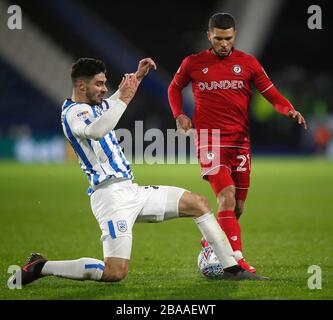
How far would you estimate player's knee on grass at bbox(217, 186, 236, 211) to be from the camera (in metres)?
6.81

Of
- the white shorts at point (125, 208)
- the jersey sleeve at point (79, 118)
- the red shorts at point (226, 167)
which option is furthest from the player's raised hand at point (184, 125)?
the jersey sleeve at point (79, 118)

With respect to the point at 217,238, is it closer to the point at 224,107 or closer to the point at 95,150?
the point at 95,150

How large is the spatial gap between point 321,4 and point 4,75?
1443cm

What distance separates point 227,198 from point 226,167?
1.11 ft

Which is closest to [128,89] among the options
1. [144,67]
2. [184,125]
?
[144,67]

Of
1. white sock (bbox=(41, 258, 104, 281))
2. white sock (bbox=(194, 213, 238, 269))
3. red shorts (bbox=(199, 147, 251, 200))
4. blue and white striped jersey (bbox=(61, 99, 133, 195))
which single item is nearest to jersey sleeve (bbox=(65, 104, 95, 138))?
blue and white striped jersey (bbox=(61, 99, 133, 195))

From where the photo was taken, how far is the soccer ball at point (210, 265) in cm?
649

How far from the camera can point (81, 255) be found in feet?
26.1

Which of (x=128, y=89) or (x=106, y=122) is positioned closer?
(x=106, y=122)

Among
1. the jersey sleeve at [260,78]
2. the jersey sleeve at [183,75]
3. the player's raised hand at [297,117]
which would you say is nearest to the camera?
the player's raised hand at [297,117]

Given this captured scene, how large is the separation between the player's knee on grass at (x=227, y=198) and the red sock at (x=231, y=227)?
0.14 feet

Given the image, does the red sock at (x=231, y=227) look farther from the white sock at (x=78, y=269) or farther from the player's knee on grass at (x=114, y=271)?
the white sock at (x=78, y=269)

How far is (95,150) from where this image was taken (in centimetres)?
611

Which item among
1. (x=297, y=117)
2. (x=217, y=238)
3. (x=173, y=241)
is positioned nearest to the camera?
(x=217, y=238)
